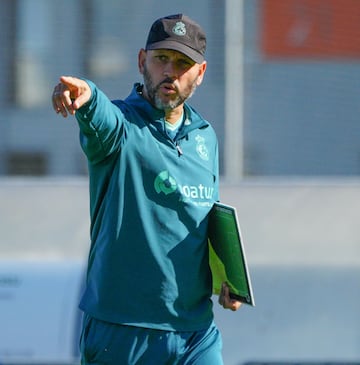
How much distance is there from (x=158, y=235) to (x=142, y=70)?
0.51m

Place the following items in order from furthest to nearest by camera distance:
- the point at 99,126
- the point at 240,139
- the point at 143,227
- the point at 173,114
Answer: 1. the point at 240,139
2. the point at 173,114
3. the point at 143,227
4. the point at 99,126

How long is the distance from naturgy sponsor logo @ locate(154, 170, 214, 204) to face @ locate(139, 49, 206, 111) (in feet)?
0.70

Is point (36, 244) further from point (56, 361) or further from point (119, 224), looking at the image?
point (119, 224)

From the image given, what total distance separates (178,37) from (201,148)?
1.18 ft

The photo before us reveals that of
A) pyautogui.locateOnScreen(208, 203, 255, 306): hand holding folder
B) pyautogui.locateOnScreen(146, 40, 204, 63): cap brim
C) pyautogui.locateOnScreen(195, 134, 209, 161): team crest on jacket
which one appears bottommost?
pyautogui.locateOnScreen(208, 203, 255, 306): hand holding folder

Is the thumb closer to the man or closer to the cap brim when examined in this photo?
the man

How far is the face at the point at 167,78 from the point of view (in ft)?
10.7

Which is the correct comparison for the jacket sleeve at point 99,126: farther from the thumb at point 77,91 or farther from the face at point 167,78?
the face at point 167,78

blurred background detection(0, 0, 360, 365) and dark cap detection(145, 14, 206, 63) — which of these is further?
blurred background detection(0, 0, 360, 365)

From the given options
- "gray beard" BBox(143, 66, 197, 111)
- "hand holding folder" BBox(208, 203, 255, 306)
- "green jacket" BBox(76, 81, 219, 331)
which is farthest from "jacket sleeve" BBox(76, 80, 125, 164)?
"hand holding folder" BBox(208, 203, 255, 306)

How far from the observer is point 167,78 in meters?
3.25

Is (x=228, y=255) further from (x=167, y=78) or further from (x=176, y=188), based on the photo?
(x=167, y=78)

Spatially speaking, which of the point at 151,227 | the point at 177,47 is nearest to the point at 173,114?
the point at 177,47

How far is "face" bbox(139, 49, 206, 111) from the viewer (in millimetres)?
3256
